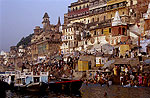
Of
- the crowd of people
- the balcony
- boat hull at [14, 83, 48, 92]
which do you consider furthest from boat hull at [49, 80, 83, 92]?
the balcony

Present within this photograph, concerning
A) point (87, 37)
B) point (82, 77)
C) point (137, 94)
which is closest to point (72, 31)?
point (87, 37)

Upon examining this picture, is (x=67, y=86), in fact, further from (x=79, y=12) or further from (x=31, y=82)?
(x=79, y=12)

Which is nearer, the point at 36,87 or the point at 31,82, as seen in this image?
the point at 36,87

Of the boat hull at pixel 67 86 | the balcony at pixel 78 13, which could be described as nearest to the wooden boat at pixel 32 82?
the boat hull at pixel 67 86

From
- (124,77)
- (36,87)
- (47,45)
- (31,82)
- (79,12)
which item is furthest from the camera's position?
(79,12)

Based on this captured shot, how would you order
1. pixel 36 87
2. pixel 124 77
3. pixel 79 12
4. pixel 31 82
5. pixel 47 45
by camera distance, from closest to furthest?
pixel 36 87
pixel 31 82
pixel 124 77
pixel 47 45
pixel 79 12

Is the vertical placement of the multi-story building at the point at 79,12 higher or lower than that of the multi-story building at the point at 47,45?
higher

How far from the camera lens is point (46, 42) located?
220ft

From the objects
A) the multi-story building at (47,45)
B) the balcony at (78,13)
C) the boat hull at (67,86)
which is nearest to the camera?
the boat hull at (67,86)

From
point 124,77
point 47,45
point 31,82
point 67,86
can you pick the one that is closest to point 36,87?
point 31,82

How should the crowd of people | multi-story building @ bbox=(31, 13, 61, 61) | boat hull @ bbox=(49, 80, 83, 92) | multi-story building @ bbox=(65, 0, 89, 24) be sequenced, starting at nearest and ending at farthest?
1. boat hull @ bbox=(49, 80, 83, 92)
2. the crowd of people
3. multi-story building @ bbox=(65, 0, 89, 24)
4. multi-story building @ bbox=(31, 13, 61, 61)

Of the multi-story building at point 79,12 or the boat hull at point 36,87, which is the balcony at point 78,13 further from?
the boat hull at point 36,87

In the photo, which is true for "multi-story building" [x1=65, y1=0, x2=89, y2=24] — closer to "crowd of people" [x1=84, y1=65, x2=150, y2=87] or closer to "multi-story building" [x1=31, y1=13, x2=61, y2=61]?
"multi-story building" [x1=31, y1=13, x2=61, y2=61]

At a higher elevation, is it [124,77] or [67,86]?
[124,77]
